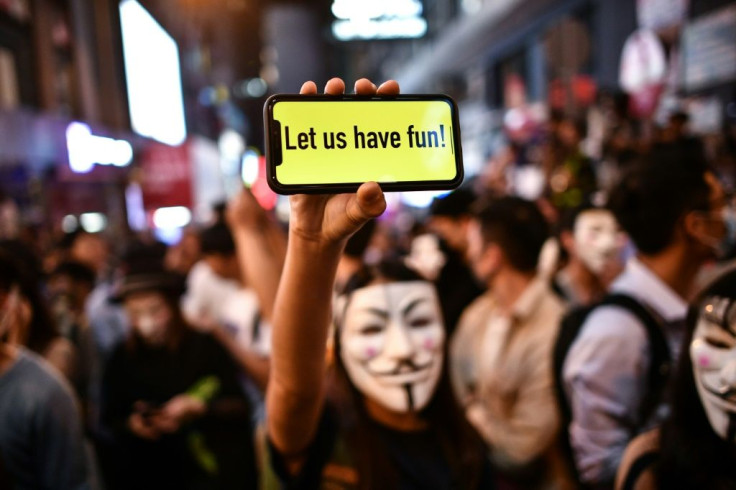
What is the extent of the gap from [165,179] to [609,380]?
675 centimetres

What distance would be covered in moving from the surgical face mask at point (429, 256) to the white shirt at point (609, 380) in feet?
6.57

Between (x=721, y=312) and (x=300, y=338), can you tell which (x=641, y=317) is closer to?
(x=721, y=312)

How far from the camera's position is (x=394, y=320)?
1.77m

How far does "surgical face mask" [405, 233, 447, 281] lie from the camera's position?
13.2ft

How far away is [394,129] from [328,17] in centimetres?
602

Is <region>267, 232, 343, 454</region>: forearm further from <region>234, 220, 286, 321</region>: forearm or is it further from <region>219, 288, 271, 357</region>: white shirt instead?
<region>219, 288, 271, 357</region>: white shirt

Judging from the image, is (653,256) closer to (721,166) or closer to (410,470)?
(410,470)

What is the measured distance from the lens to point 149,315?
9.93 feet

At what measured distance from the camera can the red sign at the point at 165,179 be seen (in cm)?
751

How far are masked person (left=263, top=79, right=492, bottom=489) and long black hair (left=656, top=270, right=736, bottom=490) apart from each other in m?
0.52

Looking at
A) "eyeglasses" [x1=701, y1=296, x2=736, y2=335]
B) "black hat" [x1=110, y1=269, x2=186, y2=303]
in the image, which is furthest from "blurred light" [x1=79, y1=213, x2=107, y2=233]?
"eyeglasses" [x1=701, y1=296, x2=736, y2=335]

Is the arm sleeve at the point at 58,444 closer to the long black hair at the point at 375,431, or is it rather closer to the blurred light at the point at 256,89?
the long black hair at the point at 375,431

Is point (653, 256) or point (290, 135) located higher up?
point (290, 135)

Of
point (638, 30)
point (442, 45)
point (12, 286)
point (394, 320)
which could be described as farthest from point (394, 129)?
point (442, 45)
